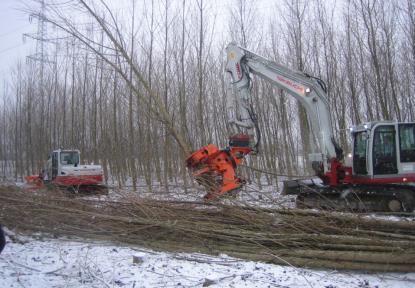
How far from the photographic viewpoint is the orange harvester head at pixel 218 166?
8.48 meters

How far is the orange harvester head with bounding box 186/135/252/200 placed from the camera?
8477 millimetres

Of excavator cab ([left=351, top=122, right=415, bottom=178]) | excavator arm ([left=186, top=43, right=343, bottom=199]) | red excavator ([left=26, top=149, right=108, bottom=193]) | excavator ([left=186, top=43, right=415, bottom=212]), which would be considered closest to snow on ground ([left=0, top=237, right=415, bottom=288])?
excavator ([left=186, top=43, right=415, bottom=212])

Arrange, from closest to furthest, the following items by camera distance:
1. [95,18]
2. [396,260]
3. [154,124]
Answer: [396,260], [95,18], [154,124]

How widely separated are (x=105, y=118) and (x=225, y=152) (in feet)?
58.9

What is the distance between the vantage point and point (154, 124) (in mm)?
21000

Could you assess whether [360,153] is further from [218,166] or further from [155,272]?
[155,272]

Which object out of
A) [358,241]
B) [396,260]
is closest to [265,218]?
[358,241]

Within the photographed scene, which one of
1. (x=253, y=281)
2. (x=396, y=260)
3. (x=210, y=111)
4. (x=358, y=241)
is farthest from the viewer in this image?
(x=210, y=111)

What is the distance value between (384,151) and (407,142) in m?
0.61

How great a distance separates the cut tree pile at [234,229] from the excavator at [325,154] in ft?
6.63

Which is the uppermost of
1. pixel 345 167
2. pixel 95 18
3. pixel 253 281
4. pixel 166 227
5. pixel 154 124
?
pixel 95 18

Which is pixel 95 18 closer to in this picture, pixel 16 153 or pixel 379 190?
pixel 379 190

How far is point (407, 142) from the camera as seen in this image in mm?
9680

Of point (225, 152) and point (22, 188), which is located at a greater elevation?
point (225, 152)
